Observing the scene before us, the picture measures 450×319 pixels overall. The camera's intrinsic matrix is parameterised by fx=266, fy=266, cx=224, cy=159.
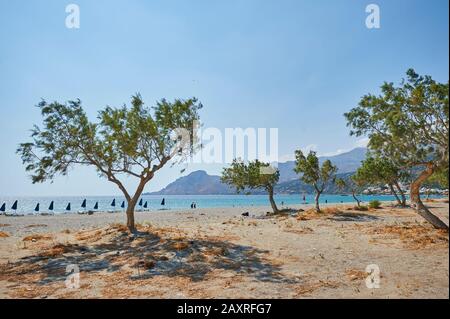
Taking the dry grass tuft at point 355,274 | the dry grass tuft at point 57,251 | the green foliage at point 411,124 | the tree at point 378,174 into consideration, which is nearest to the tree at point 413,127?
the green foliage at point 411,124

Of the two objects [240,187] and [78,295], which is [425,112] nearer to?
[78,295]

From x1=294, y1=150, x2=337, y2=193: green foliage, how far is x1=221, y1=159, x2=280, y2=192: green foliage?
475 centimetres

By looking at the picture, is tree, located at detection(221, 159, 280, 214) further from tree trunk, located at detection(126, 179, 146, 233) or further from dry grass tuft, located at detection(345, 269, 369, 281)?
dry grass tuft, located at detection(345, 269, 369, 281)

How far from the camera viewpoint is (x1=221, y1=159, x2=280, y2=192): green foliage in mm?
43719

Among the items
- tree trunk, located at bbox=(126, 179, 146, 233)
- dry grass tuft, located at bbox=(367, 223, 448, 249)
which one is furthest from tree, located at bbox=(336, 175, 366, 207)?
tree trunk, located at bbox=(126, 179, 146, 233)

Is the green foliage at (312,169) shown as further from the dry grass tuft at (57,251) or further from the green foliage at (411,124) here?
the dry grass tuft at (57,251)

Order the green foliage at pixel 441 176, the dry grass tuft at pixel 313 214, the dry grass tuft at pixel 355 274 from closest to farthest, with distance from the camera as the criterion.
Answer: the dry grass tuft at pixel 355 274, the green foliage at pixel 441 176, the dry grass tuft at pixel 313 214

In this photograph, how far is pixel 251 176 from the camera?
43.8 metres

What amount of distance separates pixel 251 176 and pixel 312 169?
9.64 metres

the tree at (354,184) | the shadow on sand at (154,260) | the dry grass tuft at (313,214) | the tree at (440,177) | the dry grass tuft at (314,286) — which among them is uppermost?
the tree at (440,177)

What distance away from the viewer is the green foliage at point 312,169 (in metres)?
40.2

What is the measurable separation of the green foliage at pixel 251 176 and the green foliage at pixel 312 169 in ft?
15.6

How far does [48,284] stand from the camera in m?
10.2

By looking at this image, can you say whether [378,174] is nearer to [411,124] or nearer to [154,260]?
[411,124]
